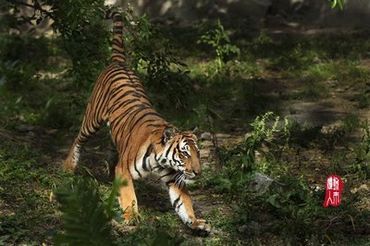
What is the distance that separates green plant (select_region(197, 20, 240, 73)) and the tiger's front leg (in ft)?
16.5

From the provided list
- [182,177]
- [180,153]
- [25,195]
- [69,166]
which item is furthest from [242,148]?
[25,195]

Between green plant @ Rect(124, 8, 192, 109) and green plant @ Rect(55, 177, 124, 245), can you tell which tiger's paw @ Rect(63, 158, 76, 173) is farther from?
green plant @ Rect(55, 177, 124, 245)

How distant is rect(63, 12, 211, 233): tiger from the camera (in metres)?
4.25

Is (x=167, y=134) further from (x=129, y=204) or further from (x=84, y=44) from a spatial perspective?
(x=84, y=44)

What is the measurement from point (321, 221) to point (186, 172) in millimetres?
921

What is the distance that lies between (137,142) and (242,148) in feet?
4.84

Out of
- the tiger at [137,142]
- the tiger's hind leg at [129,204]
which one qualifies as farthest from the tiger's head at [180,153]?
the tiger's hind leg at [129,204]

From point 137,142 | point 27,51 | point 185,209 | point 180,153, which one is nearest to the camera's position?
point 180,153

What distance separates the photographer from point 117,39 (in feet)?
19.1

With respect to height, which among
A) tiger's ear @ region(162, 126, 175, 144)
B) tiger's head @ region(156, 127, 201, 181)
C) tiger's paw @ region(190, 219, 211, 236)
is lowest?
tiger's paw @ region(190, 219, 211, 236)

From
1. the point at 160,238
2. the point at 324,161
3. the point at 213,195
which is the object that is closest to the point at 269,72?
the point at 324,161

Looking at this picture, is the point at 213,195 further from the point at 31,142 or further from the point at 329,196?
the point at 31,142

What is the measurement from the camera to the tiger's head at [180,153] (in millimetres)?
4168

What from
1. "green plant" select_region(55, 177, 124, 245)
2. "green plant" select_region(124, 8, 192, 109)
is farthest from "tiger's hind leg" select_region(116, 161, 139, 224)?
"green plant" select_region(55, 177, 124, 245)
